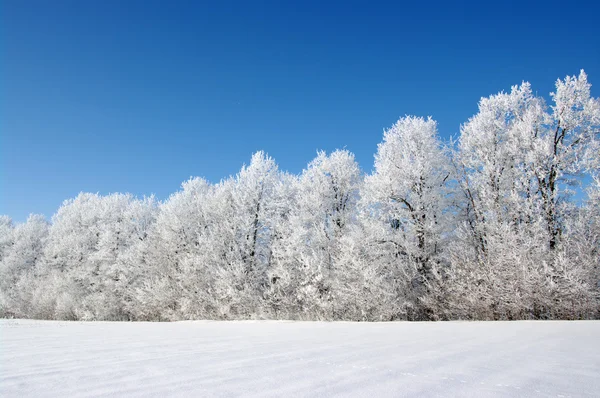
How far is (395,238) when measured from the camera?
17781mm

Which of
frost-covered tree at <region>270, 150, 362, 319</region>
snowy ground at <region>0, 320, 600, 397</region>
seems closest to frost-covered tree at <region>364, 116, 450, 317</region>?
frost-covered tree at <region>270, 150, 362, 319</region>

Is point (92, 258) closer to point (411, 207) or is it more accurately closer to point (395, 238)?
point (395, 238)

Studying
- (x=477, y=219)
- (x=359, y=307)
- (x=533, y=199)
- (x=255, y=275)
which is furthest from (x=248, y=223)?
(x=533, y=199)

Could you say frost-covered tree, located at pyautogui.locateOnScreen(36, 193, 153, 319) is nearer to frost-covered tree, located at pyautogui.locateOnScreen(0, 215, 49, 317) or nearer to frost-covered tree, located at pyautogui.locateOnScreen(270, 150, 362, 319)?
frost-covered tree, located at pyautogui.locateOnScreen(0, 215, 49, 317)

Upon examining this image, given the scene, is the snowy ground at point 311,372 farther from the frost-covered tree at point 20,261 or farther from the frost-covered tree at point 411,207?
the frost-covered tree at point 20,261

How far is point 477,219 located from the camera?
18.7m

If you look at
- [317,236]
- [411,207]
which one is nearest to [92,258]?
[317,236]

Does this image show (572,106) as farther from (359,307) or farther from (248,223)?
(248,223)

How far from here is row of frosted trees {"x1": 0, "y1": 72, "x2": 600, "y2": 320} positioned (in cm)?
1444

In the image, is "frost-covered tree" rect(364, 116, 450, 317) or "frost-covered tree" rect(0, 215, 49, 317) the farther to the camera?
"frost-covered tree" rect(0, 215, 49, 317)

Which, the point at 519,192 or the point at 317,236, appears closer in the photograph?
the point at 519,192

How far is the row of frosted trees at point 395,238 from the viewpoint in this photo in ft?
47.4

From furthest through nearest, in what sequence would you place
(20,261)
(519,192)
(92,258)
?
(20,261)
(92,258)
(519,192)

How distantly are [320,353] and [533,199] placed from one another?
648 inches
